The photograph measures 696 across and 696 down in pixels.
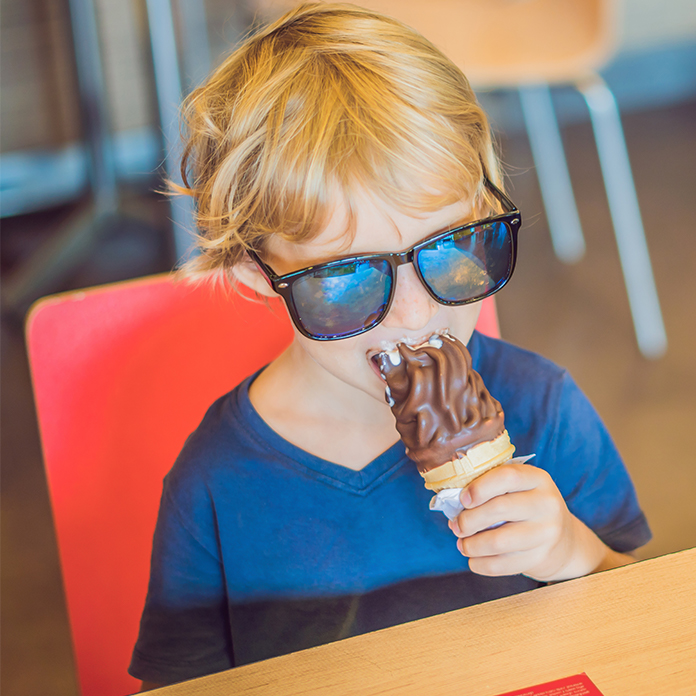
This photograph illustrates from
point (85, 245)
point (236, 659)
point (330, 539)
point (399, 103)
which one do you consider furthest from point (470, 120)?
point (85, 245)

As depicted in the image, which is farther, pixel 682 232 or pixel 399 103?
pixel 682 232

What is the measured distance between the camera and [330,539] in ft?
2.65

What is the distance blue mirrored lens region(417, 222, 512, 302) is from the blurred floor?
16.3 inches

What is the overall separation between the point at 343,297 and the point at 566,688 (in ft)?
1.27

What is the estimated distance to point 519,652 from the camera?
62 centimetres

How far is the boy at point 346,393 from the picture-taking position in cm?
71

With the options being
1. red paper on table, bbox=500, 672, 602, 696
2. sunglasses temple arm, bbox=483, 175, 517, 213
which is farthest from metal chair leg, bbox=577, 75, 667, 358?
red paper on table, bbox=500, 672, 602, 696

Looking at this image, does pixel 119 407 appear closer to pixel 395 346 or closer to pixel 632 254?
pixel 395 346

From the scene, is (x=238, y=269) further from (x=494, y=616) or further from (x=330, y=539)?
(x=494, y=616)

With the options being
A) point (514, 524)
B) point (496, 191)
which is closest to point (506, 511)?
point (514, 524)

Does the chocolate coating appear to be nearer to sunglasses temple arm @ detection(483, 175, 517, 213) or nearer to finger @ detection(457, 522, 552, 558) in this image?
finger @ detection(457, 522, 552, 558)

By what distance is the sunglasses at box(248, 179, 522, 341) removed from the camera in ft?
2.31

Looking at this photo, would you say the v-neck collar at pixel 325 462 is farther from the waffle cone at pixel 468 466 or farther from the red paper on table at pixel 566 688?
the red paper on table at pixel 566 688

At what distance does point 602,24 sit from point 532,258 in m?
0.76
